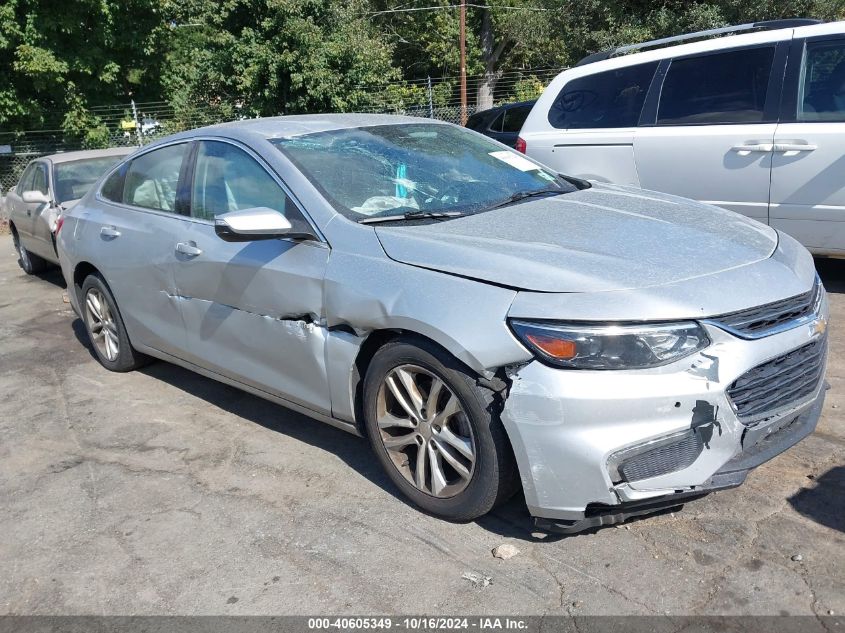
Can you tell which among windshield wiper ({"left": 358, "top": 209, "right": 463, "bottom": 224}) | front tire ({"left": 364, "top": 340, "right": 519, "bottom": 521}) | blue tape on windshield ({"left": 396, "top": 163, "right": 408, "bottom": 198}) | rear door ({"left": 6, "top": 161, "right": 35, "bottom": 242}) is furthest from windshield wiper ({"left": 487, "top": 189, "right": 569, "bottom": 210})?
rear door ({"left": 6, "top": 161, "right": 35, "bottom": 242})

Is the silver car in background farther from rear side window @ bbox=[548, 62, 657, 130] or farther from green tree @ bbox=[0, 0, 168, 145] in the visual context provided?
green tree @ bbox=[0, 0, 168, 145]

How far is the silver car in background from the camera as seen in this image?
8.39 meters

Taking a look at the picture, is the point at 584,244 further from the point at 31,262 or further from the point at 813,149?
the point at 31,262

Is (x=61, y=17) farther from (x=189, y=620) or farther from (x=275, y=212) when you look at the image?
(x=189, y=620)

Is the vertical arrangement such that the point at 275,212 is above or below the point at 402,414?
above

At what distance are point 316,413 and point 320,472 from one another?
34 centimetres

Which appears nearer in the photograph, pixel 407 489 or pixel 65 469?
pixel 407 489

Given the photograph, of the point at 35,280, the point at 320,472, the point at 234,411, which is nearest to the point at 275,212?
the point at 320,472

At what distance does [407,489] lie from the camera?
3.38 m

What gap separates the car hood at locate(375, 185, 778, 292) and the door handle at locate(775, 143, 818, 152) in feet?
7.25

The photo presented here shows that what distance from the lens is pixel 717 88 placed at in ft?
19.7

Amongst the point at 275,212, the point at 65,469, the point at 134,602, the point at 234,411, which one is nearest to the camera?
the point at 134,602

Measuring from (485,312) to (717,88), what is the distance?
161 inches

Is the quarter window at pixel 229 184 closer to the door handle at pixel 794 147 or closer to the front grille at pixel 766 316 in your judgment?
the front grille at pixel 766 316
